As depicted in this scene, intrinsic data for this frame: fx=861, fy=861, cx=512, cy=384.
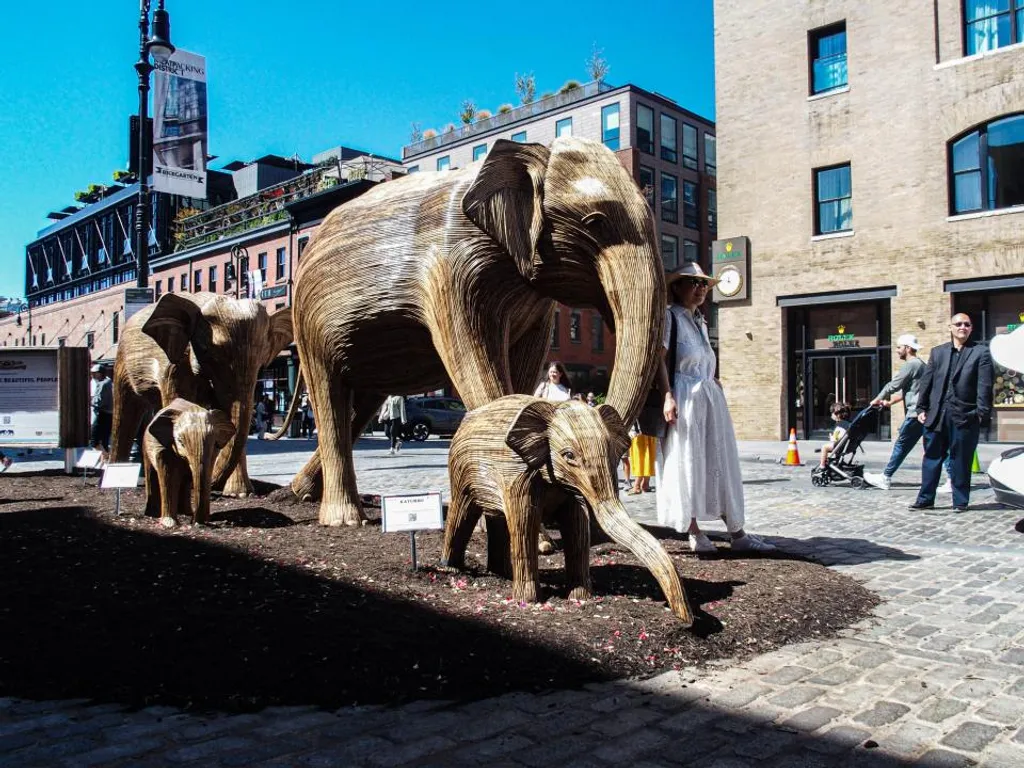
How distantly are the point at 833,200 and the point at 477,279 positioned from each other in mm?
18653

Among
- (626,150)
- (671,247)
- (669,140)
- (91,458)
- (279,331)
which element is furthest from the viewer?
(671,247)

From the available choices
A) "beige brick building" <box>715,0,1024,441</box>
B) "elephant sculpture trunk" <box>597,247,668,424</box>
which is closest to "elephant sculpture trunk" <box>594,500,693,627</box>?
"elephant sculpture trunk" <box>597,247,668,424</box>

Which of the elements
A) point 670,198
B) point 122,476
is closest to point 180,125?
point 122,476

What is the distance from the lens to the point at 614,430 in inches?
144

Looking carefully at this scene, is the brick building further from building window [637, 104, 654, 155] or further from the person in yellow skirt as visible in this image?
the person in yellow skirt

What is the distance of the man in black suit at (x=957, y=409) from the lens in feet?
27.0

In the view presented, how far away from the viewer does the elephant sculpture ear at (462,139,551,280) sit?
4.48 metres

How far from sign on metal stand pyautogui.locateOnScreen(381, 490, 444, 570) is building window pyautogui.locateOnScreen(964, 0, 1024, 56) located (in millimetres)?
19899

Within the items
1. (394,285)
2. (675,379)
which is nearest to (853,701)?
(675,379)

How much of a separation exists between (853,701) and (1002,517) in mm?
5791

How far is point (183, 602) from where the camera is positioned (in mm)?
3936

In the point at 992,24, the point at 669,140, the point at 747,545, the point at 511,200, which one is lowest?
the point at 747,545

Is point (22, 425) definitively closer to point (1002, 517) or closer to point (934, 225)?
point (1002, 517)

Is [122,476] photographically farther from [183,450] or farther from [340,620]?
[340,620]
